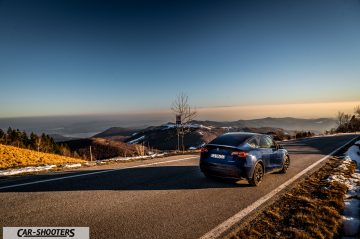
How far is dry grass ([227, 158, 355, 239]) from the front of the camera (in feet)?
15.3

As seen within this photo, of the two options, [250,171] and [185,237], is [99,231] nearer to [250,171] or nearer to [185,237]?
[185,237]

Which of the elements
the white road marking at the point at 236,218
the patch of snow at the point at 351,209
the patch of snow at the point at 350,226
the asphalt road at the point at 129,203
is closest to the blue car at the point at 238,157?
the asphalt road at the point at 129,203

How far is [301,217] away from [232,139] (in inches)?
139

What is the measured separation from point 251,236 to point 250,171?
358 cm

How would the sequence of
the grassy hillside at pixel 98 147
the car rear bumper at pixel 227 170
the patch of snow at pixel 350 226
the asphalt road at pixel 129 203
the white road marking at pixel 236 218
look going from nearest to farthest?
the white road marking at pixel 236 218
the asphalt road at pixel 129 203
the patch of snow at pixel 350 226
the car rear bumper at pixel 227 170
the grassy hillside at pixel 98 147

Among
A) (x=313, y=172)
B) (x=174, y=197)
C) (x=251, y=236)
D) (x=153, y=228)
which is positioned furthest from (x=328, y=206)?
(x=313, y=172)

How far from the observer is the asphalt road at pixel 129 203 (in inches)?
183

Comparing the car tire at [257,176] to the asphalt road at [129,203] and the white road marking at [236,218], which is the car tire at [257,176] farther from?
the white road marking at [236,218]

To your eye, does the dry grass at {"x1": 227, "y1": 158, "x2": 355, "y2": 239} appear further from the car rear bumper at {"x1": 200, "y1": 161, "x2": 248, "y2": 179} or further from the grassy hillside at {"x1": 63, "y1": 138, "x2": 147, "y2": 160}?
the grassy hillside at {"x1": 63, "y1": 138, "x2": 147, "y2": 160}

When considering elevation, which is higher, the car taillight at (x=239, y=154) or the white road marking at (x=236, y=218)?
the car taillight at (x=239, y=154)

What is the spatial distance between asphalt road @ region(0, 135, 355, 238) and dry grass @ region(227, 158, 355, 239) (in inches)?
25.2

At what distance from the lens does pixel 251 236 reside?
176 inches

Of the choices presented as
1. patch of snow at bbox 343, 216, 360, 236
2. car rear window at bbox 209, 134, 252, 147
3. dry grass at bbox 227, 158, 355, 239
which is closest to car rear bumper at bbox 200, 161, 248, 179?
car rear window at bbox 209, 134, 252, 147

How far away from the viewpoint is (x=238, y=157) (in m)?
7.78
